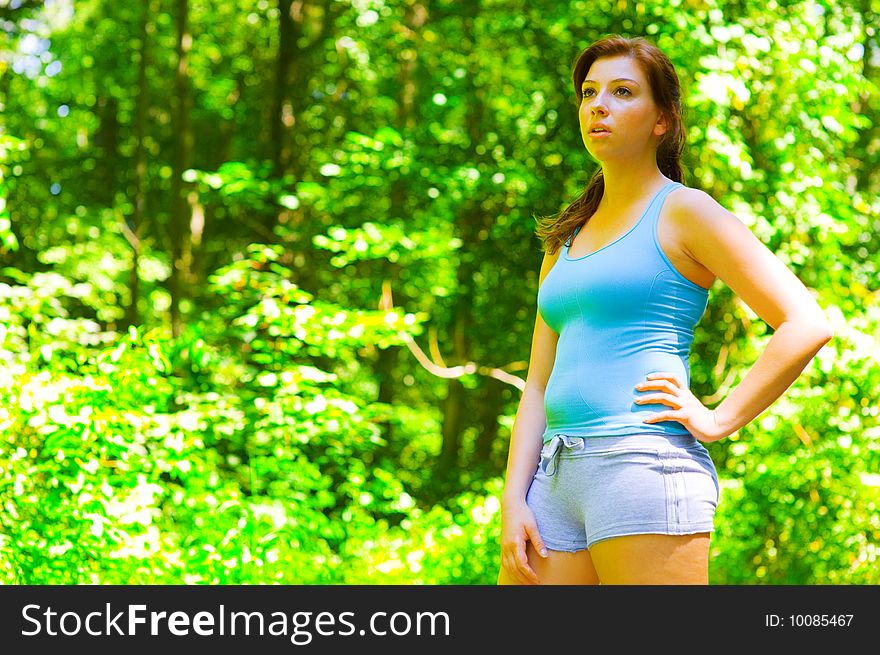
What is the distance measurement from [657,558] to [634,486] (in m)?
0.12

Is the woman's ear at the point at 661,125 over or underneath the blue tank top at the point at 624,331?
over

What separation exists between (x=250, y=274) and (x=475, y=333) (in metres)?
2.21

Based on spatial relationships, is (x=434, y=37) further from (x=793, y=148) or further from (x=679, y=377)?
(x=679, y=377)

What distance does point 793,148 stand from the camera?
4.93 metres

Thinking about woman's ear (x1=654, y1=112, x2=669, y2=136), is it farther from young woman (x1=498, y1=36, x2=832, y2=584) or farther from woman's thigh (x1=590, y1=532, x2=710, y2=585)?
woman's thigh (x1=590, y1=532, x2=710, y2=585)

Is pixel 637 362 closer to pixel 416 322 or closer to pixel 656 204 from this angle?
pixel 656 204

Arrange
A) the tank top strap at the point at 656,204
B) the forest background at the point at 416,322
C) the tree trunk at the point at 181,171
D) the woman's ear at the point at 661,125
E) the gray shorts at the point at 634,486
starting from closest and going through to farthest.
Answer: the gray shorts at the point at 634,486 → the tank top strap at the point at 656,204 → the woman's ear at the point at 661,125 → the forest background at the point at 416,322 → the tree trunk at the point at 181,171

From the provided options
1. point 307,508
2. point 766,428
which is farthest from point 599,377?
point 766,428

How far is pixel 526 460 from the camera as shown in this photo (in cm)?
176

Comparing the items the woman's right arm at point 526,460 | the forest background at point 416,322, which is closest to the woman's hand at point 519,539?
the woman's right arm at point 526,460

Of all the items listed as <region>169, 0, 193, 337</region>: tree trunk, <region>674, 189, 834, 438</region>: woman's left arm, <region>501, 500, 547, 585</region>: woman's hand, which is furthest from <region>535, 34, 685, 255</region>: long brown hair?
<region>169, 0, 193, 337</region>: tree trunk

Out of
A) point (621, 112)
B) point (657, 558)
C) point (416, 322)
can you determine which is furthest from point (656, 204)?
point (416, 322)

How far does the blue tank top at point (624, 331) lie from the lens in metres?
1.56

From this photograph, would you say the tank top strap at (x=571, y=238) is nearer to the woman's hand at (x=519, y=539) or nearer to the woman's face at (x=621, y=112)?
the woman's face at (x=621, y=112)
